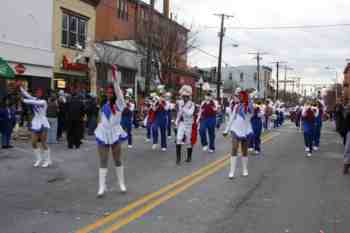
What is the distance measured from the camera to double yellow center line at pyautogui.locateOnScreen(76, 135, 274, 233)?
624cm

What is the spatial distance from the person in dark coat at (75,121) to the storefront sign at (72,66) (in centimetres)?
1313

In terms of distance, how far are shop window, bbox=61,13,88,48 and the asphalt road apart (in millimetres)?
17190

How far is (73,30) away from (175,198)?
23.5 metres

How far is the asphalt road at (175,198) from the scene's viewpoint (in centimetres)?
636

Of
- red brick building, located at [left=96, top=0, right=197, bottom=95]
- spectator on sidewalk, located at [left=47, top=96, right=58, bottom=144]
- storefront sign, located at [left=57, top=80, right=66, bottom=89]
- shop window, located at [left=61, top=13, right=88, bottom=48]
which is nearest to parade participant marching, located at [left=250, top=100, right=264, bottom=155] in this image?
spectator on sidewalk, located at [left=47, top=96, right=58, bottom=144]

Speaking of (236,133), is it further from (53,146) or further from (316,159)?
(53,146)

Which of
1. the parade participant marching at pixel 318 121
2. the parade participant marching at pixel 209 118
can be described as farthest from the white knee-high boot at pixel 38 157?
the parade participant marching at pixel 318 121

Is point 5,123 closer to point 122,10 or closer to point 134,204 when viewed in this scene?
point 134,204

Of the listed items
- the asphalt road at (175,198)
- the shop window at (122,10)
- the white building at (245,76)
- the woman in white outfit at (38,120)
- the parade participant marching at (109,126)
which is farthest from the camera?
the white building at (245,76)

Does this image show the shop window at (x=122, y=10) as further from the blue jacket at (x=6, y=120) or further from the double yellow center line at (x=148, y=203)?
the double yellow center line at (x=148, y=203)

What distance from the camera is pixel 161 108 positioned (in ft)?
51.6

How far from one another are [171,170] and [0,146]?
21.3 feet

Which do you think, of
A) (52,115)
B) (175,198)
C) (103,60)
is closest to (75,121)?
(52,115)

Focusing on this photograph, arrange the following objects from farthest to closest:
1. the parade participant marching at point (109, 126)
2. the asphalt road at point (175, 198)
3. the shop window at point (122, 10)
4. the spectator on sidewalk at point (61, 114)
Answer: the shop window at point (122, 10), the spectator on sidewalk at point (61, 114), the parade participant marching at point (109, 126), the asphalt road at point (175, 198)
